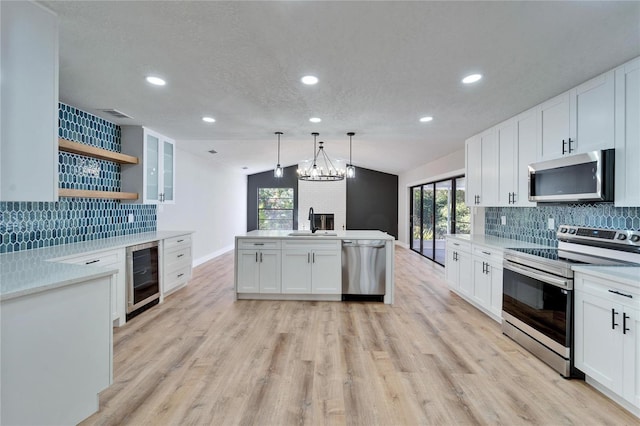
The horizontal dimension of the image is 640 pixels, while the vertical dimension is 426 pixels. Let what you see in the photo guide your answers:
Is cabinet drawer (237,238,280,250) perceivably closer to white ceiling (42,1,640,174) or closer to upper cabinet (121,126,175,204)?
upper cabinet (121,126,175,204)

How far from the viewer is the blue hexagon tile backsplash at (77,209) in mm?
2631

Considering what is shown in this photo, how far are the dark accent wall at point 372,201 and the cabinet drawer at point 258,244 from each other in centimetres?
650

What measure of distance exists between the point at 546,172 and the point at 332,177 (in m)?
2.91

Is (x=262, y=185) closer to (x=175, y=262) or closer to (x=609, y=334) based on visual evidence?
(x=175, y=262)

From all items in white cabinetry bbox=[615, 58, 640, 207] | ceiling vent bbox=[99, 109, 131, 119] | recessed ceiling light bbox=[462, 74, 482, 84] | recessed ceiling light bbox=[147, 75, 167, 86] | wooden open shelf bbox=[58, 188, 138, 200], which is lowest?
wooden open shelf bbox=[58, 188, 138, 200]

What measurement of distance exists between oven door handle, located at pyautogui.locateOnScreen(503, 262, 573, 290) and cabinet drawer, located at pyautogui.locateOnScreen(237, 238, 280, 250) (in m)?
2.72

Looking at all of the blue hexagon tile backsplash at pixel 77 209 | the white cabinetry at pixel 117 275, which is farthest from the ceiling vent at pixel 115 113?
the white cabinetry at pixel 117 275

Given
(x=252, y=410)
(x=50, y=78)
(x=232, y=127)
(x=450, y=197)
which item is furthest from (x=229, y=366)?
(x=450, y=197)

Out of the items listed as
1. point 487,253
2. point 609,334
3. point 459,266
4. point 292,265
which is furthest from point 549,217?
point 292,265

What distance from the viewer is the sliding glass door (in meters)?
6.02

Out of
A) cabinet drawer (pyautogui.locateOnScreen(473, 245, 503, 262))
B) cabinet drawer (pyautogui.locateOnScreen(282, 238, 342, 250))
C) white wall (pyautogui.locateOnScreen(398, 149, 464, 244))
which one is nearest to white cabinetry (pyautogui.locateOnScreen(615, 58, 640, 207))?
cabinet drawer (pyautogui.locateOnScreen(473, 245, 503, 262))

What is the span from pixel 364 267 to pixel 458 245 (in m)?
1.37

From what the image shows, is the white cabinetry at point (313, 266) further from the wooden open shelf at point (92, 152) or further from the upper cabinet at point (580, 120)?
the upper cabinet at point (580, 120)

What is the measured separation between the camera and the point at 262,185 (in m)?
10.5
